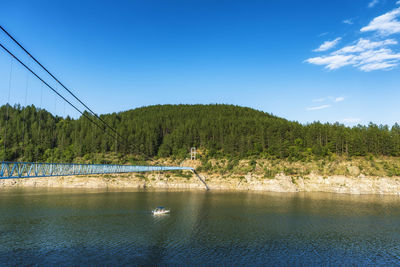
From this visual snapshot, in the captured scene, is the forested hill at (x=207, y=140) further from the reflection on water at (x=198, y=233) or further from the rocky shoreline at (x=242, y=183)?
the reflection on water at (x=198, y=233)

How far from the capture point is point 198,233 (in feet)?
152

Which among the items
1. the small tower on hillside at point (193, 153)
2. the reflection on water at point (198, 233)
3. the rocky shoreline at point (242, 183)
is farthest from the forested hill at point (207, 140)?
the reflection on water at point (198, 233)

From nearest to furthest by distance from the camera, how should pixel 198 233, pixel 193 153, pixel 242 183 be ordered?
pixel 198 233
pixel 242 183
pixel 193 153

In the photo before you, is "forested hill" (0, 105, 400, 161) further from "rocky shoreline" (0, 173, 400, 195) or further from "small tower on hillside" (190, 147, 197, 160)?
"rocky shoreline" (0, 173, 400, 195)

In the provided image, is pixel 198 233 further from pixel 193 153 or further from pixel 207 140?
pixel 207 140

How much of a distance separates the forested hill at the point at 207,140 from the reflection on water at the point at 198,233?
48.1 m

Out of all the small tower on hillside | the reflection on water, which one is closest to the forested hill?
the small tower on hillside

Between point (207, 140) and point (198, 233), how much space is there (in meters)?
95.6

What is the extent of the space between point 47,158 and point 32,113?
204 feet

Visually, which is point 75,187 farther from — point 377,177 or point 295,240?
point 377,177

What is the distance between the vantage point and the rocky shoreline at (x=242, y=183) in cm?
9412

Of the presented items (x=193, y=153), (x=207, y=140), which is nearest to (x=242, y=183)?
(x=193, y=153)

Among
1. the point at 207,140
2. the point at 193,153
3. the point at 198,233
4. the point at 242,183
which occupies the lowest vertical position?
the point at 198,233

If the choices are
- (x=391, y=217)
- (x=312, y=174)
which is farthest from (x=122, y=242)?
(x=312, y=174)
